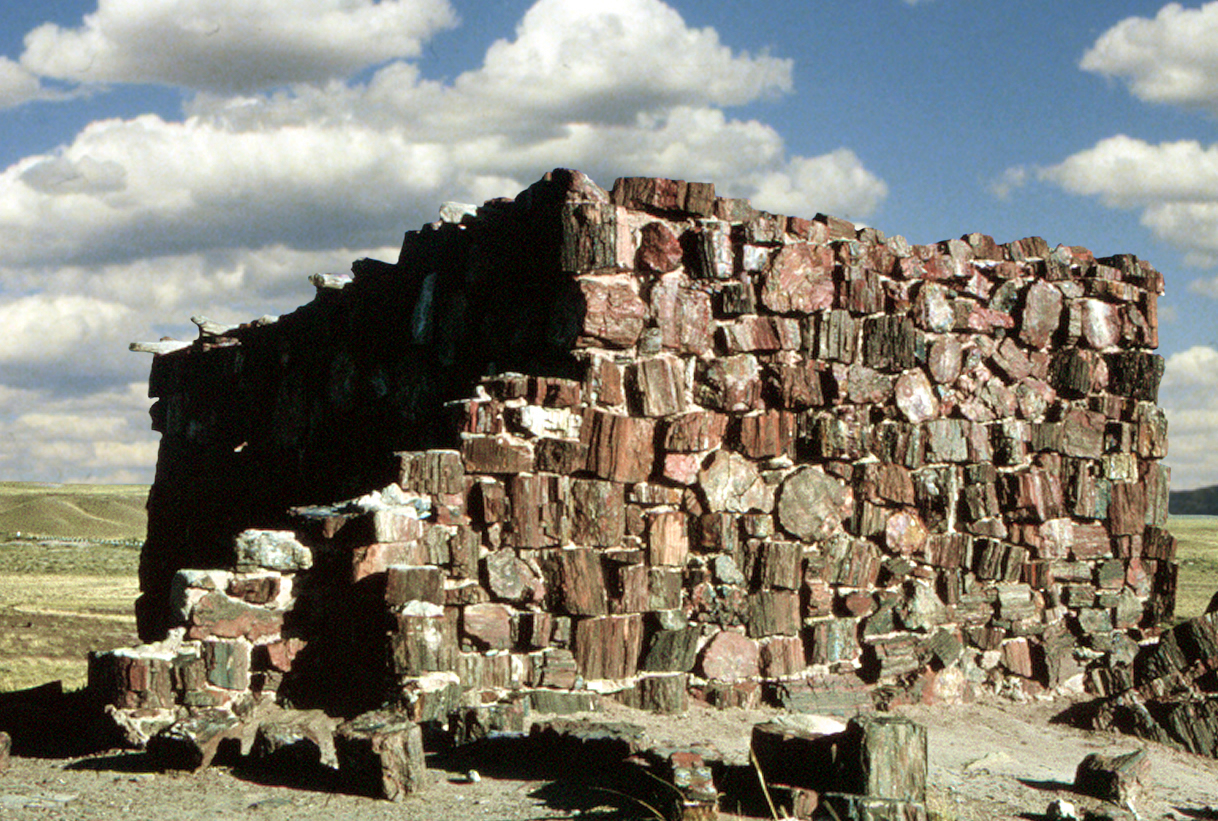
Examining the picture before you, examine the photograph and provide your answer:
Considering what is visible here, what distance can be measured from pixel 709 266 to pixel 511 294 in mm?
1291

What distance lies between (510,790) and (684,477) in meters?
2.70

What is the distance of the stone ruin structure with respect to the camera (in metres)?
7.14

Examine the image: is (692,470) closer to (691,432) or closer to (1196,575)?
(691,432)

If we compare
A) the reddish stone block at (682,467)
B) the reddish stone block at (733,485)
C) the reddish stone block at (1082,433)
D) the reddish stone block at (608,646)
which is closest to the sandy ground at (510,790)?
the reddish stone block at (608,646)

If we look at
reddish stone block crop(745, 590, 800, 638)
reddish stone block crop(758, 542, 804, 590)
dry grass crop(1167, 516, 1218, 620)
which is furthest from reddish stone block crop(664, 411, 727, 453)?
dry grass crop(1167, 516, 1218, 620)

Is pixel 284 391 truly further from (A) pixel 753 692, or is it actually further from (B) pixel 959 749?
(B) pixel 959 749

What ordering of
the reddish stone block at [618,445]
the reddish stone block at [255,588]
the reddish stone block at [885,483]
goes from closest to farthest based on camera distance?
1. the reddish stone block at [255,588]
2. the reddish stone block at [618,445]
3. the reddish stone block at [885,483]

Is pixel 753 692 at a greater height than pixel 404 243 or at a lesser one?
lesser

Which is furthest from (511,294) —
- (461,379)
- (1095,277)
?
(1095,277)

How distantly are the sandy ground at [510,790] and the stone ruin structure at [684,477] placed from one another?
1.56 ft

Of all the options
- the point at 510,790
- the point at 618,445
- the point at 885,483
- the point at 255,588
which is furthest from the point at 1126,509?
the point at 255,588

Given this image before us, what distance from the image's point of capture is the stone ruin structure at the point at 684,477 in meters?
7.14

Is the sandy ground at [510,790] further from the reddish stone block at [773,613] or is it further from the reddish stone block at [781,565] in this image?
the reddish stone block at [781,565]

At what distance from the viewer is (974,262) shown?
369 inches
